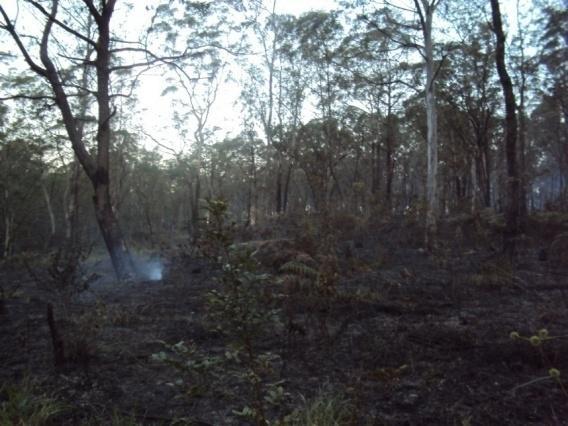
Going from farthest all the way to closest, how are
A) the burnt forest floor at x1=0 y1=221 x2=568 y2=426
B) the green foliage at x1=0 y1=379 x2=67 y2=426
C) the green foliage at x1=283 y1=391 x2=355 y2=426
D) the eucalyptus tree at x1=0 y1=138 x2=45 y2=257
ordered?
1. the eucalyptus tree at x1=0 y1=138 x2=45 y2=257
2. the burnt forest floor at x1=0 y1=221 x2=568 y2=426
3. the green foliage at x1=0 y1=379 x2=67 y2=426
4. the green foliage at x1=283 y1=391 x2=355 y2=426

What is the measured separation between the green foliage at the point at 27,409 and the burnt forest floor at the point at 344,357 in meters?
0.02

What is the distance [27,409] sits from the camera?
298 centimetres

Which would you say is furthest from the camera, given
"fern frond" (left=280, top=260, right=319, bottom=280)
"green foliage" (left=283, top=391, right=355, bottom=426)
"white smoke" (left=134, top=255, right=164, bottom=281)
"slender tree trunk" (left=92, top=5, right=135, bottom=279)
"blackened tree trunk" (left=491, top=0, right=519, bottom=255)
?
"white smoke" (left=134, top=255, right=164, bottom=281)

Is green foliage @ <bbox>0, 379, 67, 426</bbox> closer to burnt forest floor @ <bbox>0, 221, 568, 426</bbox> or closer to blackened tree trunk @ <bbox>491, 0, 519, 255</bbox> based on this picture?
burnt forest floor @ <bbox>0, 221, 568, 426</bbox>

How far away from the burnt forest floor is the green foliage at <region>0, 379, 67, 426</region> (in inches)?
0.8

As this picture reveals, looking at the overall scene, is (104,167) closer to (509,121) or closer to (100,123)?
(100,123)

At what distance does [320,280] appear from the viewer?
6438mm

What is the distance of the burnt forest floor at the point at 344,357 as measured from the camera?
3.05 meters

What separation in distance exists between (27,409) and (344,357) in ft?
8.44

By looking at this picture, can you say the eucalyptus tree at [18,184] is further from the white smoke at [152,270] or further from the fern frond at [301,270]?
the fern frond at [301,270]

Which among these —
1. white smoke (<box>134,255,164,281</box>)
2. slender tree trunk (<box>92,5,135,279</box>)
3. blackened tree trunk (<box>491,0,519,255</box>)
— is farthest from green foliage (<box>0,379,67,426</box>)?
blackened tree trunk (<box>491,0,519,255</box>)

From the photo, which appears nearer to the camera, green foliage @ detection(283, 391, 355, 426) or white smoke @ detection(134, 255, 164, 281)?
green foliage @ detection(283, 391, 355, 426)

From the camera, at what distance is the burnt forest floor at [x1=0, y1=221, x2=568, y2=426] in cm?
305

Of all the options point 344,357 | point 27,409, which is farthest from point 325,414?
point 27,409
